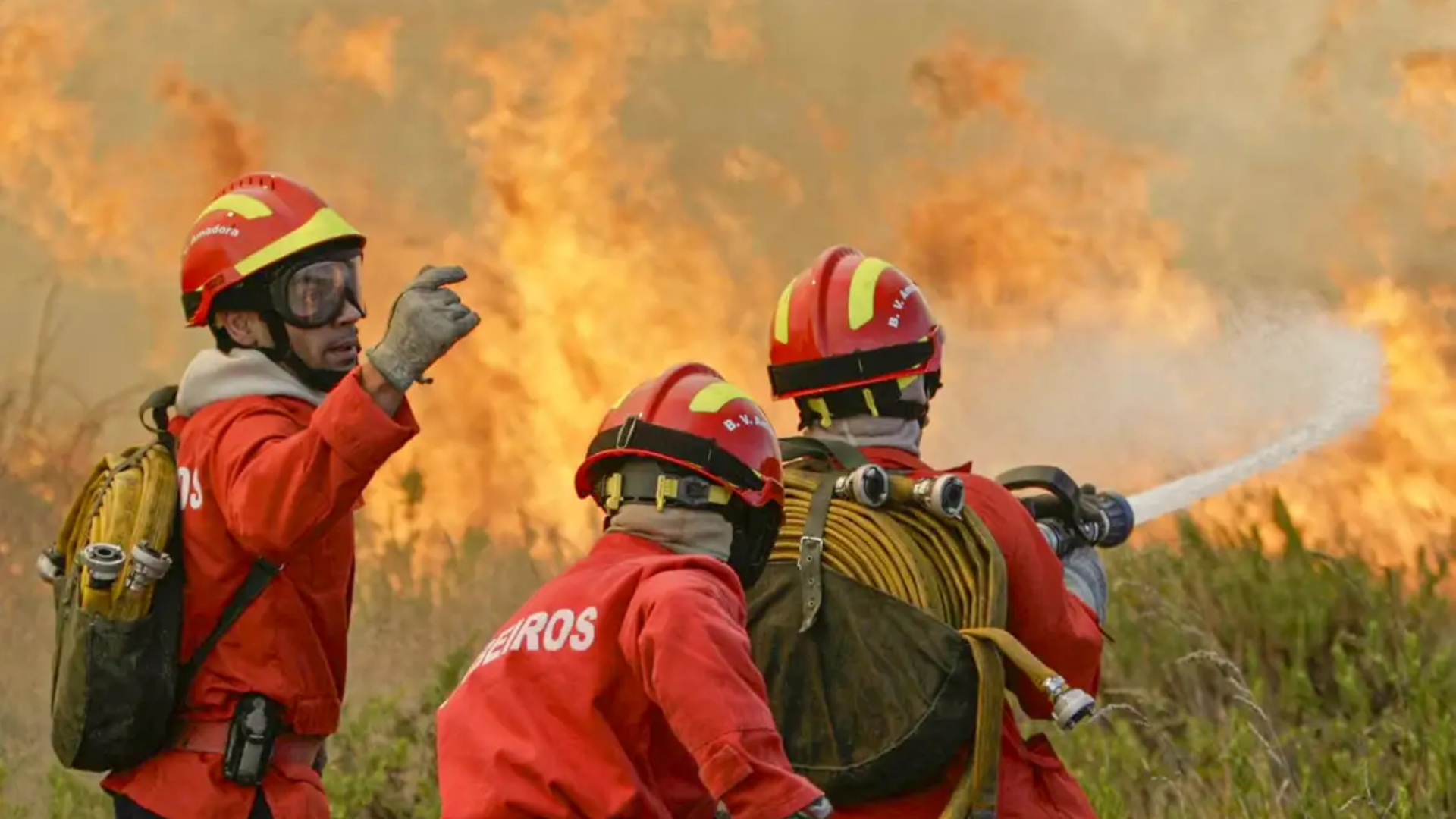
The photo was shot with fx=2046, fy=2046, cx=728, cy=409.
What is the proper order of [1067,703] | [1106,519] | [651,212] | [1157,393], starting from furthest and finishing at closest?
1. [651,212]
2. [1157,393]
3. [1106,519]
4. [1067,703]

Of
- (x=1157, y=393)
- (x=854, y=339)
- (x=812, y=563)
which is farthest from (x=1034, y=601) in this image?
(x=1157, y=393)

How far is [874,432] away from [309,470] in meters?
1.20

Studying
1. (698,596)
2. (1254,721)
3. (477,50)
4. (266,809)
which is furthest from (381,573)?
(698,596)

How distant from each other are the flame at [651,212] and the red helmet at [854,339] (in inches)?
183

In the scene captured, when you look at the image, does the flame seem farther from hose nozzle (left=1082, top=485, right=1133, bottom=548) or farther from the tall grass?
hose nozzle (left=1082, top=485, right=1133, bottom=548)

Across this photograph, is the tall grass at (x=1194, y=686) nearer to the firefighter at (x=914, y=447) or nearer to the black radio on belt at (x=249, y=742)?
the firefighter at (x=914, y=447)

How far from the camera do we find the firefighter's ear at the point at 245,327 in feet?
14.6

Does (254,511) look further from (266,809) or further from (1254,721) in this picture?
(1254,721)

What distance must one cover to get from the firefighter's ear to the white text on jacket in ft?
4.37

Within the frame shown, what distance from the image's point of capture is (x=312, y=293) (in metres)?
4.46

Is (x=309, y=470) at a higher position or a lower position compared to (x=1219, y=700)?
higher

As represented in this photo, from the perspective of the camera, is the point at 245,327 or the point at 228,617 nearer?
the point at 228,617

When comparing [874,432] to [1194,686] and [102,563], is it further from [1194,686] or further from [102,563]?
[1194,686]

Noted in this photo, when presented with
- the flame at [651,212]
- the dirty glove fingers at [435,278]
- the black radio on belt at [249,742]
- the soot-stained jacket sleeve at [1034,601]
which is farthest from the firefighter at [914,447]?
the flame at [651,212]
